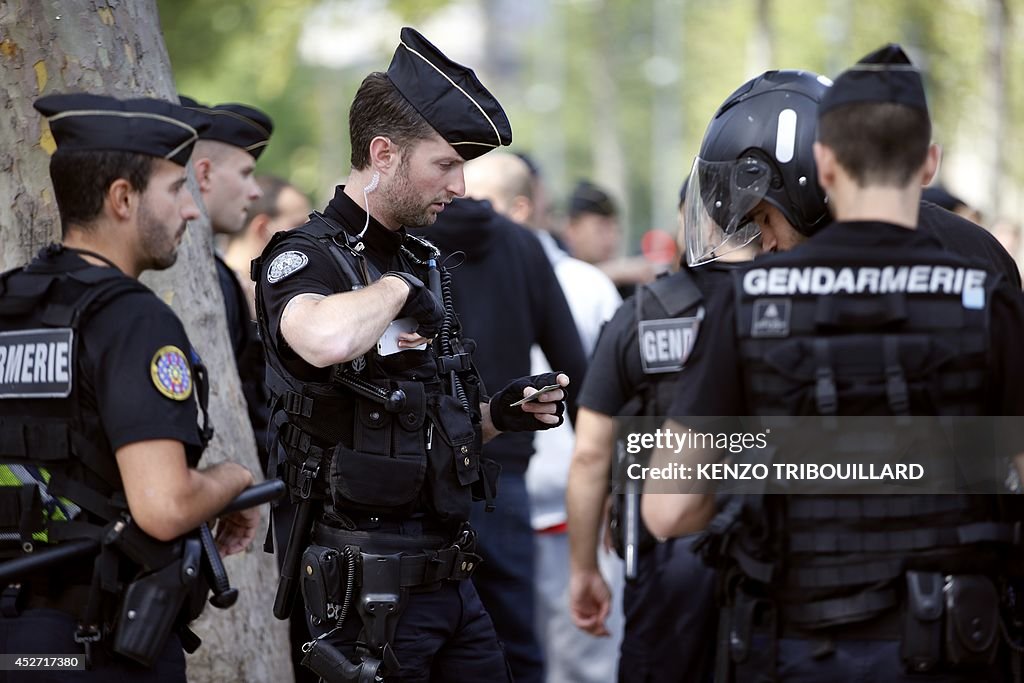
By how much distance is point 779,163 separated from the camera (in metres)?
3.70

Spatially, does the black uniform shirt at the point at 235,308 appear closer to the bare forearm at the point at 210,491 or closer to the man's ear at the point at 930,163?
the bare forearm at the point at 210,491

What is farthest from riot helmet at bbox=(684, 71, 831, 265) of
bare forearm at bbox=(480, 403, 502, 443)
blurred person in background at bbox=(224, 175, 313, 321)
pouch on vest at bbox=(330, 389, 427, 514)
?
blurred person in background at bbox=(224, 175, 313, 321)

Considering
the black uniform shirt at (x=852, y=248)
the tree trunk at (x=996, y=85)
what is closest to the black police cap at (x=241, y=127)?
the black uniform shirt at (x=852, y=248)

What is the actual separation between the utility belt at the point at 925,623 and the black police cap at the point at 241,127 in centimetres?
356

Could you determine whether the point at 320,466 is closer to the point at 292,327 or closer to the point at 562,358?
the point at 292,327

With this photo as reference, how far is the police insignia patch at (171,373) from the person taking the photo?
9.57ft

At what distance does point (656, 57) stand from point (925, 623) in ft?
155

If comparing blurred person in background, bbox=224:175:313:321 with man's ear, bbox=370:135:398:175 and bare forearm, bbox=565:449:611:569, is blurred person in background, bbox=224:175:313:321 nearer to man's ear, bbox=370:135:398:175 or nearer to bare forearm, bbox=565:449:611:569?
bare forearm, bbox=565:449:611:569

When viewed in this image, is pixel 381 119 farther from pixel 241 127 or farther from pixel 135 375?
pixel 241 127

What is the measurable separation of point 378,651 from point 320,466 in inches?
Result: 19.8

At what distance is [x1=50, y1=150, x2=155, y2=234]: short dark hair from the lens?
119 inches

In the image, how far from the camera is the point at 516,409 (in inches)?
146

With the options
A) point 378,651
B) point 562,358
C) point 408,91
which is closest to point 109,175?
point 408,91

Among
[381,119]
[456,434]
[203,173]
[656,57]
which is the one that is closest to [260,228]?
[203,173]
